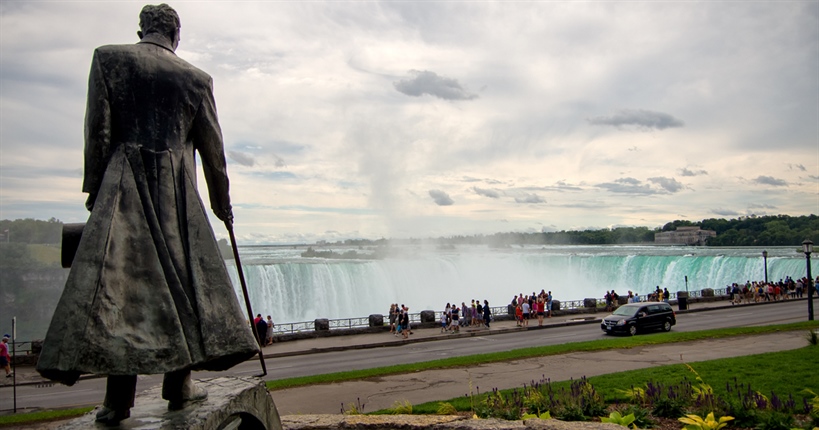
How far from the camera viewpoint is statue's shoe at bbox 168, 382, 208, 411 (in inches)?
143

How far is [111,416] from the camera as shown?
3287 millimetres

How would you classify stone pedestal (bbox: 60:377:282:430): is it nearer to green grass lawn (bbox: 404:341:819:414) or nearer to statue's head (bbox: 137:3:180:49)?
statue's head (bbox: 137:3:180:49)

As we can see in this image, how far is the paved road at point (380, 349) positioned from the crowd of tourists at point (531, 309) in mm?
779

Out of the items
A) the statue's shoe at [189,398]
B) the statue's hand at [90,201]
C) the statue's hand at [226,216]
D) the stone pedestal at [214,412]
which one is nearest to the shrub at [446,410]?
the stone pedestal at [214,412]

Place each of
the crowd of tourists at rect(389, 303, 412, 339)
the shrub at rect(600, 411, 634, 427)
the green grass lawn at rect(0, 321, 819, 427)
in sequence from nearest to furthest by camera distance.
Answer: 1. the shrub at rect(600, 411, 634, 427)
2. the green grass lawn at rect(0, 321, 819, 427)
3. the crowd of tourists at rect(389, 303, 412, 339)

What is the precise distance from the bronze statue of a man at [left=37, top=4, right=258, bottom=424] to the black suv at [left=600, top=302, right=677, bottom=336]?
21.9 m

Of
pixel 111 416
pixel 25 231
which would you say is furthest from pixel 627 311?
pixel 25 231

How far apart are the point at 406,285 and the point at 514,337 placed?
2656 cm

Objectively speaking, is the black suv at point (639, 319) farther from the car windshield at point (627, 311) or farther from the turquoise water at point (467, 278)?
the turquoise water at point (467, 278)

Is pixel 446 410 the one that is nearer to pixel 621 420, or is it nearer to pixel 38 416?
pixel 621 420

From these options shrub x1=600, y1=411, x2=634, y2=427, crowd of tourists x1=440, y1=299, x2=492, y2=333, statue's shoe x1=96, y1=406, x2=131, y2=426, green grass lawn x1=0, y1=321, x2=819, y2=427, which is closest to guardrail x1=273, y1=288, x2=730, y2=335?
crowd of tourists x1=440, y1=299, x2=492, y2=333

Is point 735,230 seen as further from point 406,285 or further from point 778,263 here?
point 406,285

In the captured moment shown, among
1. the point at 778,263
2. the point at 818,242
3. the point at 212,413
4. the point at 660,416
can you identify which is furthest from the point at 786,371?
the point at 818,242

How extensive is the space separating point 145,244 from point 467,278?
5388 cm
